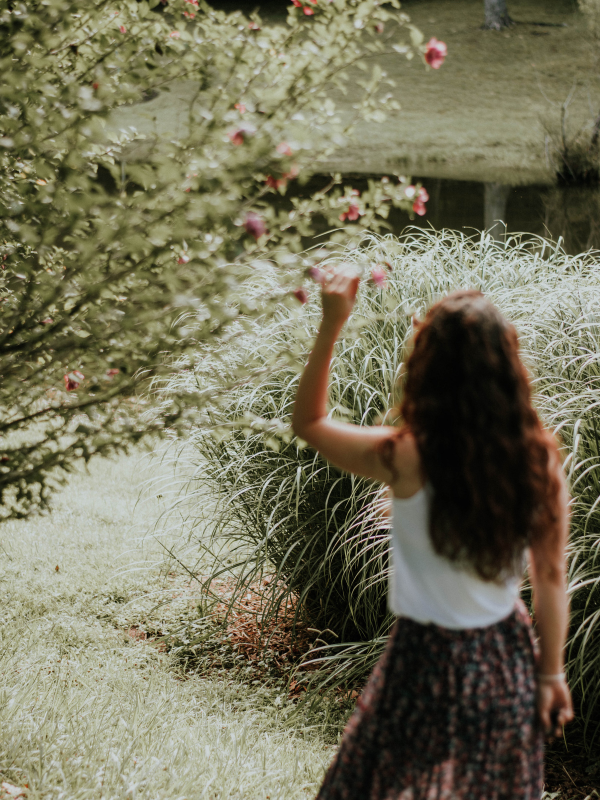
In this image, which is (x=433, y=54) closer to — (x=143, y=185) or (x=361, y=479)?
(x=143, y=185)

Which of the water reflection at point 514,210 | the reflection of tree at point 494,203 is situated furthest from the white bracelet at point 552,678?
the reflection of tree at point 494,203

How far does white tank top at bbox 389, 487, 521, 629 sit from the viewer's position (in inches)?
58.3

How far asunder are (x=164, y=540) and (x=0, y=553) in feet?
3.61

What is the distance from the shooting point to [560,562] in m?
1.51

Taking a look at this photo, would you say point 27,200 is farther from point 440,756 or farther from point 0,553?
point 0,553

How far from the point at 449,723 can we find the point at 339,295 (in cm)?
85

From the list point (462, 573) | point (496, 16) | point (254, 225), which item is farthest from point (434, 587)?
point (496, 16)

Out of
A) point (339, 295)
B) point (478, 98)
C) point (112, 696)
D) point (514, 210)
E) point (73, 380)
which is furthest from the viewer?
point (478, 98)

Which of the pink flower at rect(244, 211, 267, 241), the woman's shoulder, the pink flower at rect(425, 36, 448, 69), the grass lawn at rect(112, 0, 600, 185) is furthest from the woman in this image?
the grass lawn at rect(112, 0, 600, 185)

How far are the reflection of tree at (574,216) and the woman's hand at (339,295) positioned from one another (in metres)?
14.0

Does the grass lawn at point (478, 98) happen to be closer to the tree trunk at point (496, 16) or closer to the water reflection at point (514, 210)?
the tree trunk at point (496, 16)

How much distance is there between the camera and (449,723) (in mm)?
1440

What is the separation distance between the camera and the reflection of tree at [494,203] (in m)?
20.2

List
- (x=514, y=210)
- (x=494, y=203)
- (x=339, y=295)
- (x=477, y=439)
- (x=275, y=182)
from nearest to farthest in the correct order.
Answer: (x=477, y=439) < (x=339, y=295) < (x=275, y=182) < (x=514, y=210) < (x=494, y=203)
